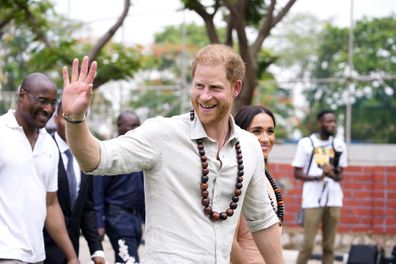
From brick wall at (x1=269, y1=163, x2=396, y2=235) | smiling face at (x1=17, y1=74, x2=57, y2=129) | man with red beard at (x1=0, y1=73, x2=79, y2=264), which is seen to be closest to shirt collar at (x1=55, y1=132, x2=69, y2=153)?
man with red beard at (x1=0, y1=73, x2=79, y2=264)

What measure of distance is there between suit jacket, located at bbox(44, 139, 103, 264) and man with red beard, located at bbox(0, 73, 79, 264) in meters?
0.39

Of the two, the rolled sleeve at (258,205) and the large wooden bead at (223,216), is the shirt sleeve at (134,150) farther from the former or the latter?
the rolled sleeve at (258,205)

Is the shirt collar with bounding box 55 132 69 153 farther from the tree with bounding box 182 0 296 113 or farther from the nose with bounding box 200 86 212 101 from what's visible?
the tree with bounding box 182 0 296 113

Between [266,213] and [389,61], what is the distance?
10.9 metres

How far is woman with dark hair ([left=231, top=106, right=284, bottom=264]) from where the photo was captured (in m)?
4.56

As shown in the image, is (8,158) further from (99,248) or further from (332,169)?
(332,169)

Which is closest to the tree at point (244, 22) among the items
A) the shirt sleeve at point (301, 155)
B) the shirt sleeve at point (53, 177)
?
the shirt sleeve at point (301, 155)

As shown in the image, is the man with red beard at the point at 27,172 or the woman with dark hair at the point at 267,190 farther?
the man with red beard at the point at 27,172

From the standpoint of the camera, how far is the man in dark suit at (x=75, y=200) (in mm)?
6023

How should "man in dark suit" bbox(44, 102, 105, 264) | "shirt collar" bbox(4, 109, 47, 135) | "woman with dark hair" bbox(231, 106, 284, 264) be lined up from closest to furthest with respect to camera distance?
"woman with dark hair" bbox(231, 106, 284, 264) < "shirt collar" bbox(4, 109, 47, 135) < "man in dark suit" bbox(44, 102, 105, 264)

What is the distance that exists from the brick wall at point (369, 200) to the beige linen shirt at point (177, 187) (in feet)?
29.1

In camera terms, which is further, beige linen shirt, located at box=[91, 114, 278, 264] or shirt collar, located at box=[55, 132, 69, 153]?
shirt collar, located at box=[55, 132, 69, 153]

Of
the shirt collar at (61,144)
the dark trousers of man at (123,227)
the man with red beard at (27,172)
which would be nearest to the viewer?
the man with red beard at (27,172)

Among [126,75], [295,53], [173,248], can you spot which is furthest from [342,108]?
[295,53]
